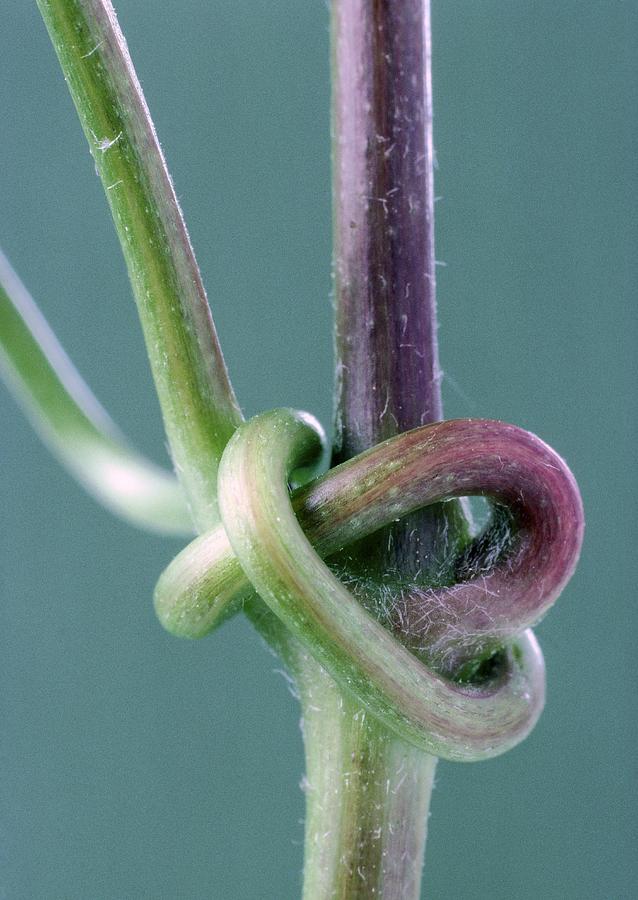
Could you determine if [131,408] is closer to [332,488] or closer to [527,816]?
[527,816]

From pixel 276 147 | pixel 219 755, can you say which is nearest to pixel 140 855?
pixel 219 755

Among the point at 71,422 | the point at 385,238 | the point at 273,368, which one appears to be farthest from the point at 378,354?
the point at 273,368

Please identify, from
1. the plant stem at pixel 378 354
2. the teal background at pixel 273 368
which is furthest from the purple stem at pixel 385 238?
the teal background at pixel 273 368

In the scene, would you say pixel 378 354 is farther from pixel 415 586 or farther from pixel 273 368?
pixel 273 368

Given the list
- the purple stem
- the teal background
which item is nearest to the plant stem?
the purple stem

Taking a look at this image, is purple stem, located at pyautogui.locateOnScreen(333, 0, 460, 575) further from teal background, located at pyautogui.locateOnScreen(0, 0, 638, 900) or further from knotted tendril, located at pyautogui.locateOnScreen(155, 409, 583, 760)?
teal background, located at pyautogui.locateOnScreen(0, 0, 638, 900)

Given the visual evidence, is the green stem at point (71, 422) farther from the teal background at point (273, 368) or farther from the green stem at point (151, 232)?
the teal background at point (273, 368)
